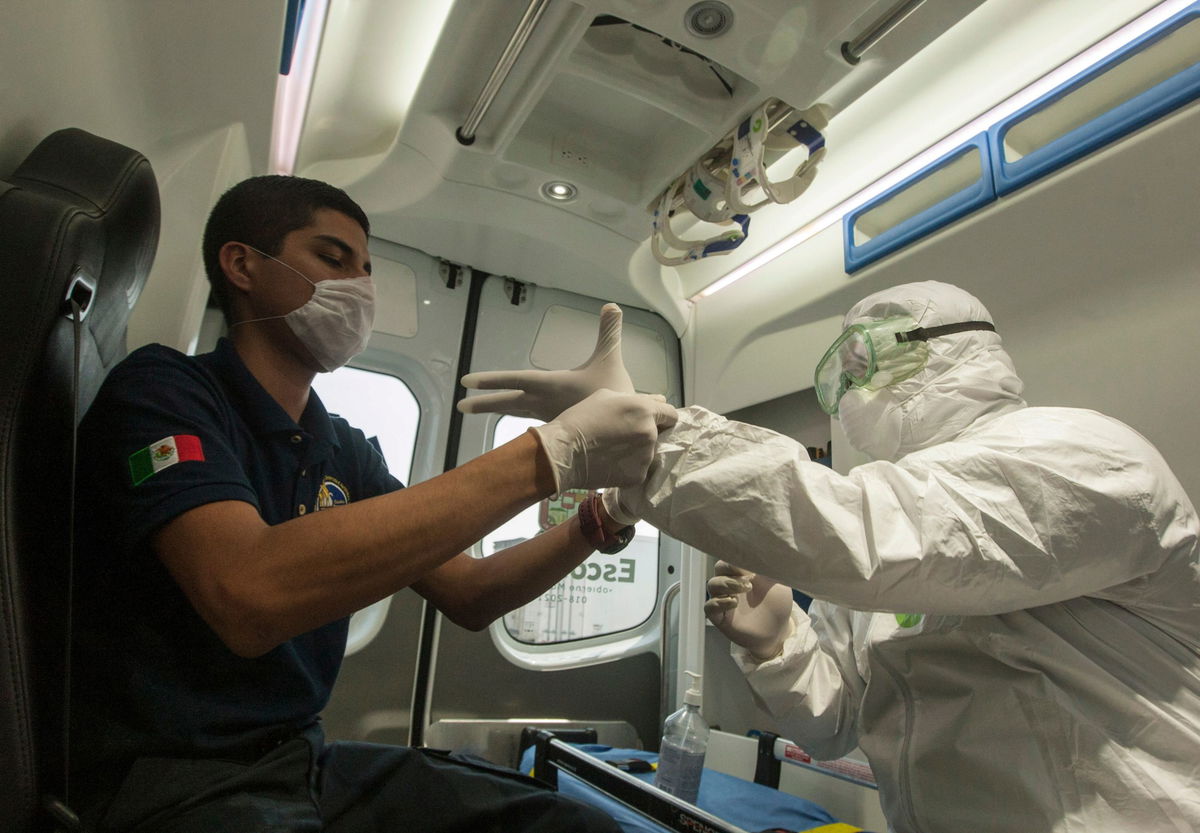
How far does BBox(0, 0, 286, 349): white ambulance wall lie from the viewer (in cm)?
98

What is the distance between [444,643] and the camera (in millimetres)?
2762

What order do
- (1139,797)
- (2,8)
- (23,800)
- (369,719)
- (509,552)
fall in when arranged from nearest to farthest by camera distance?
(23,800), (2,8), (1139,797), (509,552), (369,719)

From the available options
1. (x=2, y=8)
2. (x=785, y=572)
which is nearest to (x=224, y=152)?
(x=2, y=8)

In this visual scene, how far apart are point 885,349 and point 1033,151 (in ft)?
3.41

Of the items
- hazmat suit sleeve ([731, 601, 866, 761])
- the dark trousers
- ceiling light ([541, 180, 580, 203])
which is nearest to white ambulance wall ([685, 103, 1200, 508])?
hazmat suit sleeve ([731, 601, 866, 761])

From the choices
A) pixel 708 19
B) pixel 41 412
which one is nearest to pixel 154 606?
pixel 41 412

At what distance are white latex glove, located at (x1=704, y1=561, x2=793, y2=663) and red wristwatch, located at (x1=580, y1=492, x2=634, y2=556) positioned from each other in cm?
25

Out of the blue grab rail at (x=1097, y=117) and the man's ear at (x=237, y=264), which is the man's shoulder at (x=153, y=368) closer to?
the man's ear at (x=237, y=264)

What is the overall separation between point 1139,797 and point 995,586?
1.26ft

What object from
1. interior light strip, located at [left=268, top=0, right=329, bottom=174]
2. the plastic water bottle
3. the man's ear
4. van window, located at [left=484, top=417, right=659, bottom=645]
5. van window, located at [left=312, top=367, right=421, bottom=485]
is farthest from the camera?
van window, located at [left=484, top=417, right=659, bottom=645]

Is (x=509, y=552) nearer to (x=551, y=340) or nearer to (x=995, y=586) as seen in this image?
(x=995, y=586)

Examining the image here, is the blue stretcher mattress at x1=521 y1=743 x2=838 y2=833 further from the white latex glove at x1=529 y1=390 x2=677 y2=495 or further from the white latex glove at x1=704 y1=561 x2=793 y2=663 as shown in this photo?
the white latex glove at x1=529 y1=390 x2=677 y2=495

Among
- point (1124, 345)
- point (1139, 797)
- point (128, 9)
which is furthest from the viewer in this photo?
point (1124, 345)

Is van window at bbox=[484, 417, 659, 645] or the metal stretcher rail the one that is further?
van window at bbox=[484, 417, 659, 645]
